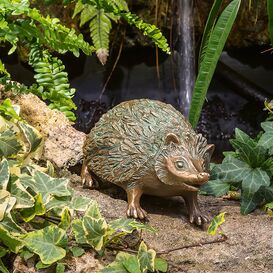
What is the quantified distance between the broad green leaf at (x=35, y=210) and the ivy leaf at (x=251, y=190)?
0.76 meters

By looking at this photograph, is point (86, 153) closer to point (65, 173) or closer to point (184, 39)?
point (65, 173)

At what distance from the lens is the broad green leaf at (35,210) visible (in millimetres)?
1943

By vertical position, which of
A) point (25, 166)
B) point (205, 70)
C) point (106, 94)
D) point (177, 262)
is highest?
point (205, 70)

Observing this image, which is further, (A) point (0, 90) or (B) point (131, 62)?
(B) point (131, 62)

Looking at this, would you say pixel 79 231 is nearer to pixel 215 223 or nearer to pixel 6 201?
pixel 6 201

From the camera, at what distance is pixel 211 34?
2.26 metres

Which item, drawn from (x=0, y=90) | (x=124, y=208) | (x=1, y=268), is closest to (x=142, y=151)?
(x=124, y=208)

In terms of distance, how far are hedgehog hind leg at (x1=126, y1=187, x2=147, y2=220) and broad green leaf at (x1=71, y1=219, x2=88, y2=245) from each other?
0.77ft

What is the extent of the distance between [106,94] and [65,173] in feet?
5.87

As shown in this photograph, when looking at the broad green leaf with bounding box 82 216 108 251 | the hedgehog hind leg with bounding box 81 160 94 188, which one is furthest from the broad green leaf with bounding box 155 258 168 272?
the hedgehog hind leg with bounding box 81 160 94 188

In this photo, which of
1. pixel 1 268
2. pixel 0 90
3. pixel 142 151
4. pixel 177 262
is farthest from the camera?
pixel 0 90

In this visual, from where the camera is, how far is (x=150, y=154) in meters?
2.12

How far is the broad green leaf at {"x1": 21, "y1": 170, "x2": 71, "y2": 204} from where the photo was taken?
78.9 inches

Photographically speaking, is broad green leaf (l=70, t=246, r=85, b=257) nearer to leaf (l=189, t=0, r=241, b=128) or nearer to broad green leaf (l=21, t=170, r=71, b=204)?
broad green leaf (l=21, t=170, r=71, b=204)
